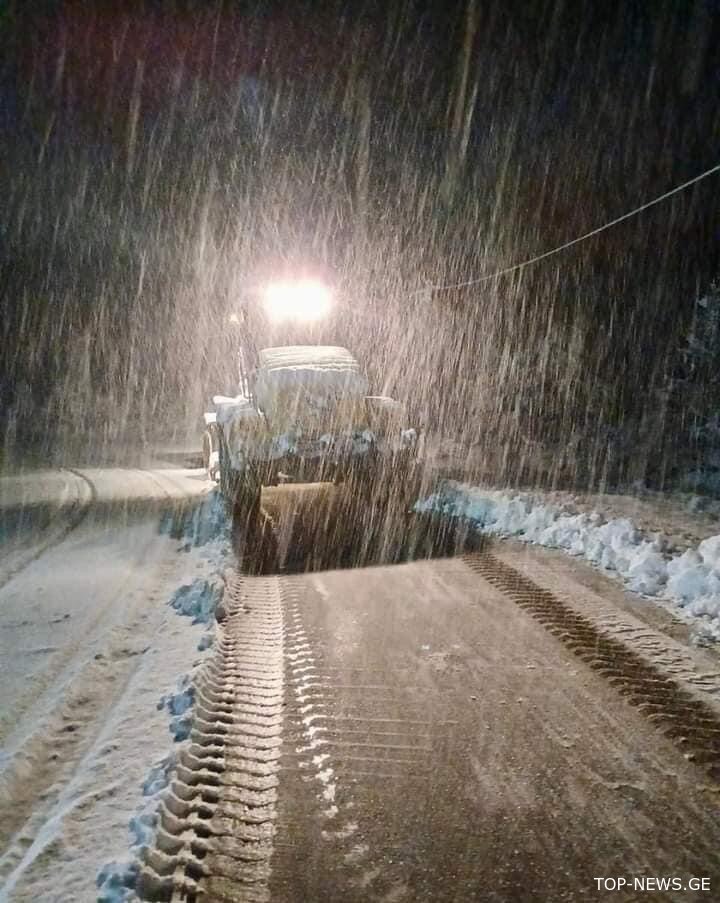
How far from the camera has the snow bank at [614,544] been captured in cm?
588

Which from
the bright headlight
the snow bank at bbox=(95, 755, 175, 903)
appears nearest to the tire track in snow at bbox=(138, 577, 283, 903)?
the snow bank at bbox=(95, 755, 175, 903)

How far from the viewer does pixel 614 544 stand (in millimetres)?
7547

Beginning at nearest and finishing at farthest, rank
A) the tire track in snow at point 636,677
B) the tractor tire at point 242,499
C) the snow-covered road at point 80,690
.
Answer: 1. the snow-covered road at point 80,690
2. the tire track in snow at point 636,677
3. the tractor tire at point 242,499

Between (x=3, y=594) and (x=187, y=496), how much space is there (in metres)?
6.51

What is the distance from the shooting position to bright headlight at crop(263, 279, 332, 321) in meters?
13.8

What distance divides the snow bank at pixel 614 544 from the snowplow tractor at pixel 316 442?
4.37 ft

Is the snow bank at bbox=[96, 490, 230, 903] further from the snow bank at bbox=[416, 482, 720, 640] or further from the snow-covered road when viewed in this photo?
the snow bank at bbox=[416, 482, 720, 640]

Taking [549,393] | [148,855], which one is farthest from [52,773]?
[549,393]

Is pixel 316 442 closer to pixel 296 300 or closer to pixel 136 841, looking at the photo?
pixel 296 300

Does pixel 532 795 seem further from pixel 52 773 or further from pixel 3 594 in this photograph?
pixel 3 594

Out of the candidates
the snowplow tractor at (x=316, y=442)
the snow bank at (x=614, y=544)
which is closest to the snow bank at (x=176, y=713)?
the snowplow tractor at (x=316, y=442)

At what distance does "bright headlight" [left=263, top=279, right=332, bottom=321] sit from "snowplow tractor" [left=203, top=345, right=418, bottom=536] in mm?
3237

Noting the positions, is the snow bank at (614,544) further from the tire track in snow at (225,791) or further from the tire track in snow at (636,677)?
the tire track in snow at (225,791)

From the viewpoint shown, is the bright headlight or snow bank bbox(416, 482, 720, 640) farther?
the bright headlight
